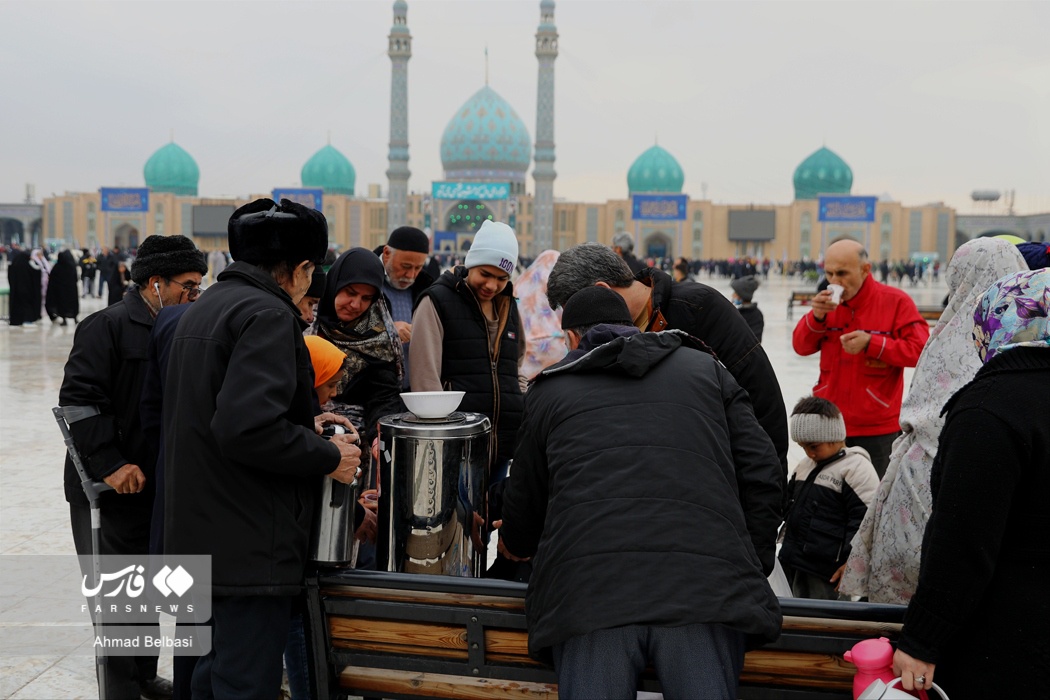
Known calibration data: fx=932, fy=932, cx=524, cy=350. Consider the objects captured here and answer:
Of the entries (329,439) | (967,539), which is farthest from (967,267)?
(329,439)

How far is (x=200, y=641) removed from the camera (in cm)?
223

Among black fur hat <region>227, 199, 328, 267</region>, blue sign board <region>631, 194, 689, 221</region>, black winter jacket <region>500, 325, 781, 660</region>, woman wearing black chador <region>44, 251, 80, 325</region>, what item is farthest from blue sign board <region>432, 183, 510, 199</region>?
black winter jacket <region>500, 325, 781, 660</region>

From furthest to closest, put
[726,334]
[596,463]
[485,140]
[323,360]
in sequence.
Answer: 1. [485,140]
2. [726,334]
3. [323,360]
4. [596,463]

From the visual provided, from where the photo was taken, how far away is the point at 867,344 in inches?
137

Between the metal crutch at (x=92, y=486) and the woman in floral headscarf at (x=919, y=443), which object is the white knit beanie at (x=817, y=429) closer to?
the woman in floral headscarf at (x=919, y=443)

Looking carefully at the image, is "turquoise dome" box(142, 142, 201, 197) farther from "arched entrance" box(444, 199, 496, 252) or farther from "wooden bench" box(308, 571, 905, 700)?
"wooden bench" box(308, 571, 905, 700)

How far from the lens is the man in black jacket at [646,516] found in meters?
1.56

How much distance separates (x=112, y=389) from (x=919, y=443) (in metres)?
2.22

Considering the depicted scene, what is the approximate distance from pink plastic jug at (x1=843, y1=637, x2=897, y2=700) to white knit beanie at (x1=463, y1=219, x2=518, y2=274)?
4.96ft

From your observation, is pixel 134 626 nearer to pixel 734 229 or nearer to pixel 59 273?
pixel 59 273

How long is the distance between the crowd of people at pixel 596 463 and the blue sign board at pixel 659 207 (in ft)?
148

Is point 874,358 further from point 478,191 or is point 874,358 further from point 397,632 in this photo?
point 478,191

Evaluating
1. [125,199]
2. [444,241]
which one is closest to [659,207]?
[444,241]

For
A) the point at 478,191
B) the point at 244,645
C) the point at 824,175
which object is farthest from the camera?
the point at 824,175
